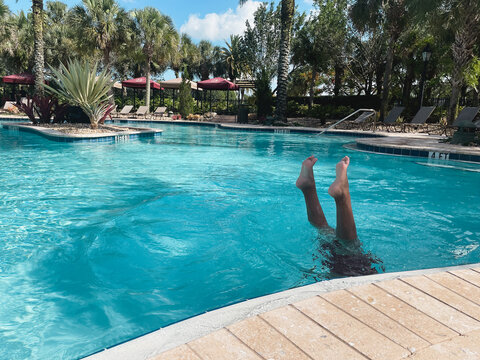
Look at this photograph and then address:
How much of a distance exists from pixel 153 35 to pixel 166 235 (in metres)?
24.9

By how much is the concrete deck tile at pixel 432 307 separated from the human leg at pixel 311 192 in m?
1.37

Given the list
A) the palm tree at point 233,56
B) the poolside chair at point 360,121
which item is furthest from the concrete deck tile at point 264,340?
the palm tree at point 233,56

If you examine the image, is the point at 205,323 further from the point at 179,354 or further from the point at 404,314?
the point at 404,314

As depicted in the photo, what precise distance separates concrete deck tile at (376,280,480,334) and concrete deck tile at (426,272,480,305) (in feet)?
0.75

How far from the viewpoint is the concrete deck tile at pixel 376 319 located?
158cm

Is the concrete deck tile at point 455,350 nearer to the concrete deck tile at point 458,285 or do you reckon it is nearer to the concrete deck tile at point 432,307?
the concrete deck tile at point 432,307

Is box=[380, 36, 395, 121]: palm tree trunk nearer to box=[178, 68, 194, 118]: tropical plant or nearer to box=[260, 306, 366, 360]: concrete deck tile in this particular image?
box=[178, 68, 194, 118]: tropical plant

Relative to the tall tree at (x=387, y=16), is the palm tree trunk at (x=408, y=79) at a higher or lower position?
lower

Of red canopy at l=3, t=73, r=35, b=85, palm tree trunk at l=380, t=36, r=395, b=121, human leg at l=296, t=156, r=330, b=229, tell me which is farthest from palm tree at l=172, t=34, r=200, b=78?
human leg at l=296, t=156, r=330, b=229

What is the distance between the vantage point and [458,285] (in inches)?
85.3

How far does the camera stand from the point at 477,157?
9070mm

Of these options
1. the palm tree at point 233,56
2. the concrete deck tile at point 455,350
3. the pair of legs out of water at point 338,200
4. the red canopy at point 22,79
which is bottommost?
the concrete deck tile at point 455,350

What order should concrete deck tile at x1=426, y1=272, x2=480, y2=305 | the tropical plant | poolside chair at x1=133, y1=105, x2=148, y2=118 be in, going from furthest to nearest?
1. poolside chair at x1=133, y1=105, x2=148, y2=118
2. the tropical plant
3. concrete deck tile at x1=426, y1=272, x2=480, y2=305

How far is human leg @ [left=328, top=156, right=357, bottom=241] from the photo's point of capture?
2893mm
